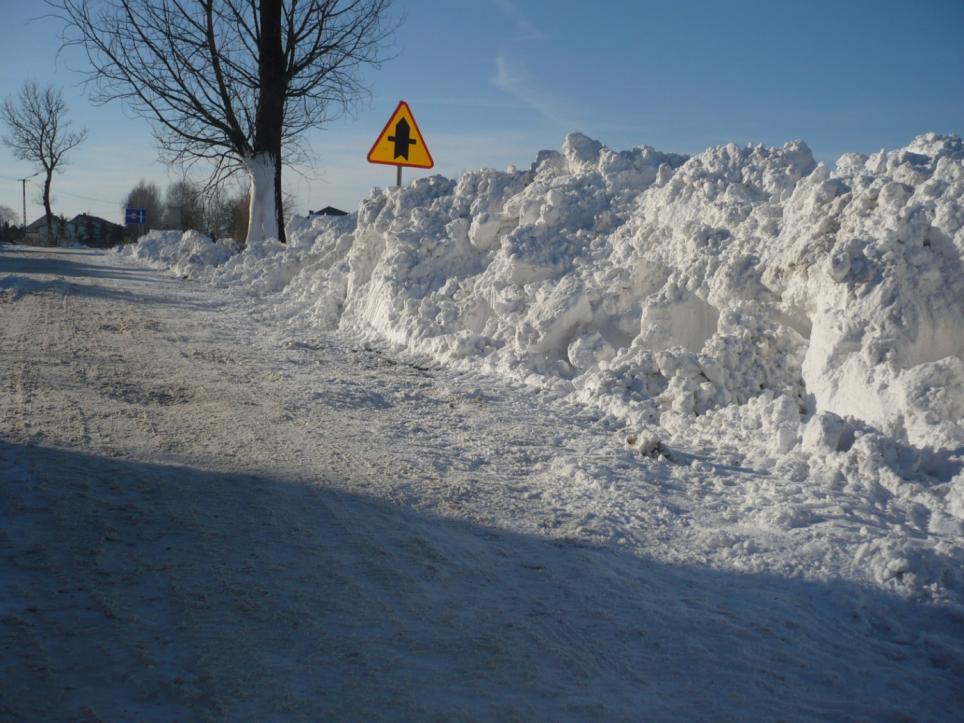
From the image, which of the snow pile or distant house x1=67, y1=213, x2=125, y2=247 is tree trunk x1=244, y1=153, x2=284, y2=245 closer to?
the snow pile

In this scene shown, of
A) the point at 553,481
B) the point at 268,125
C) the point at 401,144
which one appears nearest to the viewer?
the point at 553,481

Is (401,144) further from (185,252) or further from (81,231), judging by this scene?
(81,231)

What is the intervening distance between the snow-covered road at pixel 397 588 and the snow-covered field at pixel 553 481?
0.05ft

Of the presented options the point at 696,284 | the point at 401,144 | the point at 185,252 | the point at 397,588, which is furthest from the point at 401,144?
the point at 185,252

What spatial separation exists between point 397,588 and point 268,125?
18511 millimetres

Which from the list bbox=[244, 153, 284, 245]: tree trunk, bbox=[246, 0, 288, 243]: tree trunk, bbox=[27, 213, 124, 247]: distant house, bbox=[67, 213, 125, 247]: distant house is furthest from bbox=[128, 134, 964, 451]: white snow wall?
bbox=[67, 213, 125, 247]: distant house

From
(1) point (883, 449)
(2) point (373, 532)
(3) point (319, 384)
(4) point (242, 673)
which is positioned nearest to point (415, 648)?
(4) point (242, 673)

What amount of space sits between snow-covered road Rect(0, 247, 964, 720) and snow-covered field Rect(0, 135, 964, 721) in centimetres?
2

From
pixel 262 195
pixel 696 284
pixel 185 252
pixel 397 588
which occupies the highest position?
pixel 262 195

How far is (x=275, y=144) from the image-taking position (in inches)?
789

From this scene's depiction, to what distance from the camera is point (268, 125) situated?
1977 centimetres

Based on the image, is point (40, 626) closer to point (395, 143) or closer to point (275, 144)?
point (395, 143)

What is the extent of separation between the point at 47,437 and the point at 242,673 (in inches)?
118

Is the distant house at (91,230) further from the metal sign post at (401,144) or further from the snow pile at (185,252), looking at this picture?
the metal sign post at (401,144)
